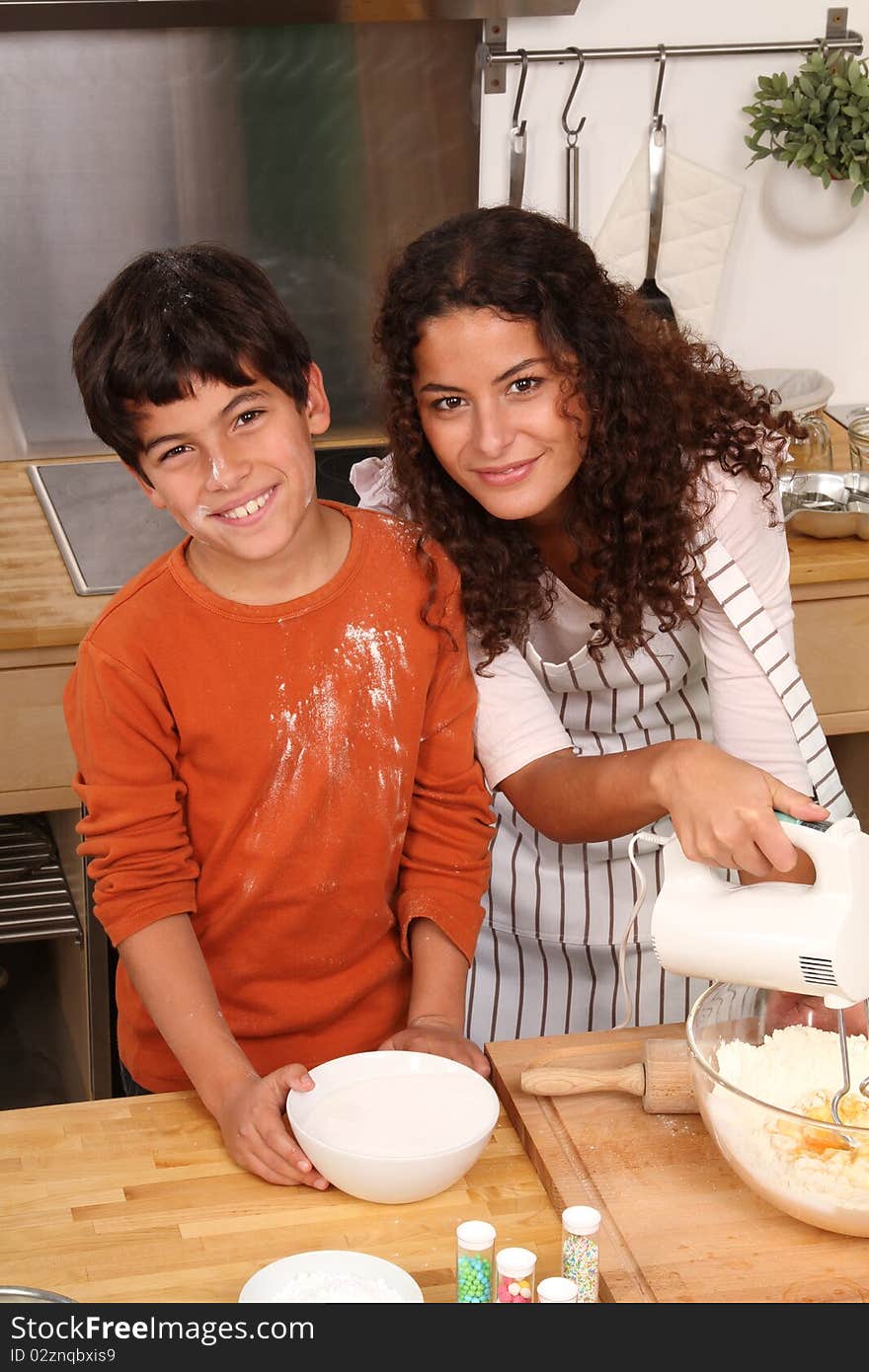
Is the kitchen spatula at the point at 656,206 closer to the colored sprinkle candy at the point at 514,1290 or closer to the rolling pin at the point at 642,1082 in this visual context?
the rolling pin at the point at 642,1082

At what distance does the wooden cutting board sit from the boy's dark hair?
540mm

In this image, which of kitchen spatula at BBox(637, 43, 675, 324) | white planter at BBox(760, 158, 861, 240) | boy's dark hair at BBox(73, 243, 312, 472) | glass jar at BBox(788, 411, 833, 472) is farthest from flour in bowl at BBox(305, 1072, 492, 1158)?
white planter at BBox(760, 158, 861, 240)

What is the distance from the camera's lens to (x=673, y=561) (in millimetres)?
1334

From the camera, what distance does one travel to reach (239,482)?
1166mm

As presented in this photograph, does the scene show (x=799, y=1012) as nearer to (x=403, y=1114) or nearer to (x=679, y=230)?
(x=403, y=1114)

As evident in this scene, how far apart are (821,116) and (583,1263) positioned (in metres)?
1.80

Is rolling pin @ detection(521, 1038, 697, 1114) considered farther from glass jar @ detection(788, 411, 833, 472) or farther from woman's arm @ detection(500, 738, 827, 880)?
glass jar @ detection(788, 411, 833, 472)

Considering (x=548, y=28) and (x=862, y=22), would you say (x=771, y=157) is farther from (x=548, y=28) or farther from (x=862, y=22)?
(x=548, y=28)

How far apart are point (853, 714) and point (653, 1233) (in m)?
1.19

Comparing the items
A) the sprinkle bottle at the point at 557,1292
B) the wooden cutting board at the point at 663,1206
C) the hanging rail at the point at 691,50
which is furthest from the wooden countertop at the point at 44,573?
the sprinkle bottle at the point at 557,1292

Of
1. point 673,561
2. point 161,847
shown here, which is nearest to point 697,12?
point 673,561

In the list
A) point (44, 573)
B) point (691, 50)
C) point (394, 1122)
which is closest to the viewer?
point (394, 1122)

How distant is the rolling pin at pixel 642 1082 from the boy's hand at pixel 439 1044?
0.22ft

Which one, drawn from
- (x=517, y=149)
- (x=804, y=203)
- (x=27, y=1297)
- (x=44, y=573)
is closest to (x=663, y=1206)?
(x=27, y=1297)
